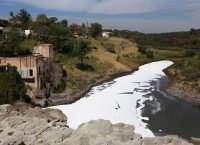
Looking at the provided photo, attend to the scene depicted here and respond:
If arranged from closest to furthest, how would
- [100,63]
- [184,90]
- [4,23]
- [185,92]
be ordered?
1. [185,92]
2. [184,90]
3. [100,63]
4. [4,23]

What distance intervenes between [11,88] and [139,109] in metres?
16.8

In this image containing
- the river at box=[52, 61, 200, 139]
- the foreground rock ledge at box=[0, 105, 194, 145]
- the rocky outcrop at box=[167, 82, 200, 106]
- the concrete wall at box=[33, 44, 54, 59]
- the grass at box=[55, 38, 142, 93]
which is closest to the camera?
the foreground rock ledge at box=[0, 105, 194, 145]

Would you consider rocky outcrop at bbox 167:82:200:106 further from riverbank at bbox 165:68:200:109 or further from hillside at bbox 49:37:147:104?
hillside at bbox 49:37:147:104

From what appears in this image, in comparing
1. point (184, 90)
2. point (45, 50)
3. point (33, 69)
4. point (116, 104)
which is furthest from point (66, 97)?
point (184, 90)

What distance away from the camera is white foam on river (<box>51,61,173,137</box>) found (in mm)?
46719

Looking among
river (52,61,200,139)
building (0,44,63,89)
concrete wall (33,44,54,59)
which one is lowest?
river (52,61,200,139)

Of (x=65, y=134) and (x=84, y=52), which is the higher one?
(x=84, y=52)

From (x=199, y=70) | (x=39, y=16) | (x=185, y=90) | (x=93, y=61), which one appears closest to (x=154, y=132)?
(x=185, y=90)

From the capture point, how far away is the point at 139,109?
52688 mm

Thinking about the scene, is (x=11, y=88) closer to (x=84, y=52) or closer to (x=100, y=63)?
(x=84, y=52)

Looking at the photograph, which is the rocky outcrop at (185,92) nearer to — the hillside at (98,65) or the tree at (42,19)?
the hillside at (98,65)

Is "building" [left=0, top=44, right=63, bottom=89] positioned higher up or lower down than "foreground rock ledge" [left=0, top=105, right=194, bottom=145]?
higher up

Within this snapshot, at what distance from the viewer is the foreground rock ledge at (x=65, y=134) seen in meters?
32.6

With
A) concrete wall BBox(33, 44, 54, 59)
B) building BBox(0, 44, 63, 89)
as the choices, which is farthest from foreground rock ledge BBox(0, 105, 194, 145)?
concrete wall BBox(33, 44, 54, 59)
